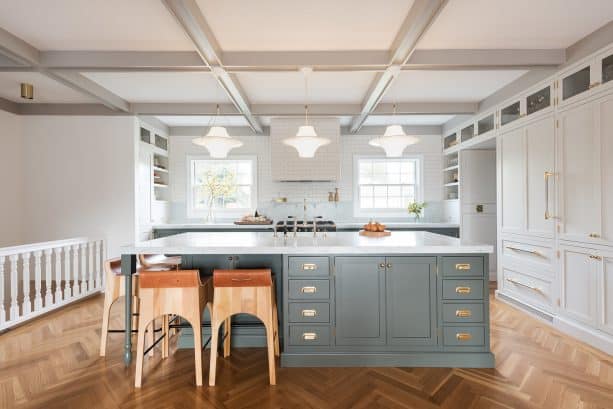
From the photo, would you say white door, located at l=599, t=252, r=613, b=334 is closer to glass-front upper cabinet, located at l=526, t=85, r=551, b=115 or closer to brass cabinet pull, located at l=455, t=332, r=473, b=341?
brass cabinet pull, located at l=455, t=332, r=473, b=341

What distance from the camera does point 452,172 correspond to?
642cm

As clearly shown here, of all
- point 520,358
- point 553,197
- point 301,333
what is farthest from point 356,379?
point 553,197

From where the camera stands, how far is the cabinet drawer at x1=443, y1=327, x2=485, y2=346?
8.79ft

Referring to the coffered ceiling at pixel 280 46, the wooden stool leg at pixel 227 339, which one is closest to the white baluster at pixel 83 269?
the coffered ceiling at pixel 280 46

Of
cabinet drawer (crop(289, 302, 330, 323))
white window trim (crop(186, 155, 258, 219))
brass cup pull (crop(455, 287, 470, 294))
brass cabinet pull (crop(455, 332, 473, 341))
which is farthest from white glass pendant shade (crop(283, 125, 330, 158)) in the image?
white window trim (crop(186, 155, 258, 219))

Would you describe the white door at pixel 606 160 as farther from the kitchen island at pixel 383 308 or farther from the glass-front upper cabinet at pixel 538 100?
the kitchen island at pixel 383 308

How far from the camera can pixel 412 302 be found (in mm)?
2686

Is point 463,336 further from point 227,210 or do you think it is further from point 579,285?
point 227,210

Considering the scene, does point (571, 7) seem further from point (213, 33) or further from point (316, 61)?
point (213, 33)

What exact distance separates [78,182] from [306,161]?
139 inches

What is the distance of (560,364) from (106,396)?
133 inches

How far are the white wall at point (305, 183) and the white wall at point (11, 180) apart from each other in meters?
2.23

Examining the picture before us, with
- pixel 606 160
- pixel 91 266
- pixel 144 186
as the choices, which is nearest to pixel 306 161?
pixel 144 186

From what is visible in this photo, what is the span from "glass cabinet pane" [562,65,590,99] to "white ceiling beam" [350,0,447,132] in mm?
1632
